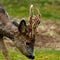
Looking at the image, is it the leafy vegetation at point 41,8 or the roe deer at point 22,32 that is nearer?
the roe deer at point 22,32

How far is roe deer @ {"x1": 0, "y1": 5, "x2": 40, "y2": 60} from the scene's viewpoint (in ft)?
45.9

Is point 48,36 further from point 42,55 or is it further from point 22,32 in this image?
point 22,32

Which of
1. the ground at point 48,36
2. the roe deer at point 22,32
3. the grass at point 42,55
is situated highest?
the roe deer at point 22,32

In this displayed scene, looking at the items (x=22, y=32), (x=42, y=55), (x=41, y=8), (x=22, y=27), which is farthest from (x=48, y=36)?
(x=41, y=8)

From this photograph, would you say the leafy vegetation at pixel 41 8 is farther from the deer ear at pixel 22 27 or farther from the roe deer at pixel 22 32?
the deer ear at pixel 22 27

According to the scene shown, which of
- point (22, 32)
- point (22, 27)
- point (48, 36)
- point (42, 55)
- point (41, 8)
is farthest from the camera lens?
point (41, 8)

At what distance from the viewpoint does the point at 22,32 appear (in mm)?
14188

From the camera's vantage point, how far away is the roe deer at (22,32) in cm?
1398

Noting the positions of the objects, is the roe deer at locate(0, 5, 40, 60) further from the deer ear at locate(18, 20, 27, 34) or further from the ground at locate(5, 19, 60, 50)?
the ground at locate(5, 19, 60, 50)

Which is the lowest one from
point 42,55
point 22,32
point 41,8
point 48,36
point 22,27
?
point 41,8

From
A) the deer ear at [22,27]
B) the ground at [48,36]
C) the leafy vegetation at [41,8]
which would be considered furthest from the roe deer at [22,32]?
the leafy vegetation at [41,8]

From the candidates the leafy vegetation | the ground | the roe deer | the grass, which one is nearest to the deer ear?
the roe deer

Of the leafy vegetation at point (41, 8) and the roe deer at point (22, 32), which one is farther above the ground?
the roe deer at point (22, 32)

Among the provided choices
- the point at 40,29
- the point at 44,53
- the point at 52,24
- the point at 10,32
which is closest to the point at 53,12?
the point at 52,24
